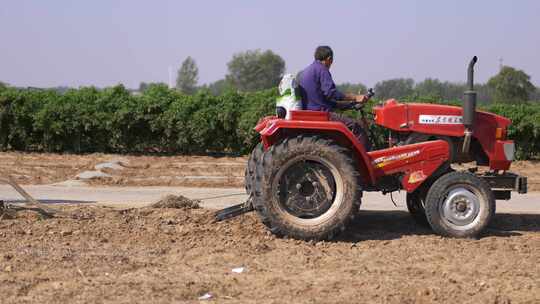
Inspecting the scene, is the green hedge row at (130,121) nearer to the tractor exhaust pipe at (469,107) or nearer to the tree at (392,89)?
the tree at (392,89)

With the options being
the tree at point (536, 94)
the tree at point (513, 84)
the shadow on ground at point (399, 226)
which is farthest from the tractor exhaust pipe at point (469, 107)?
the tree at point (536, 94)

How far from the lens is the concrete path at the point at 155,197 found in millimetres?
10039

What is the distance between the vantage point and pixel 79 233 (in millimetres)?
7621

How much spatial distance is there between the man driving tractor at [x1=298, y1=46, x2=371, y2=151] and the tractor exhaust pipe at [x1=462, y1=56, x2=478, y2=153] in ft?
3.31

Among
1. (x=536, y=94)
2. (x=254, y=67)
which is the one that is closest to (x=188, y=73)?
(x=254, y=67)

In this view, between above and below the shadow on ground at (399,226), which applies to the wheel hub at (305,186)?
above

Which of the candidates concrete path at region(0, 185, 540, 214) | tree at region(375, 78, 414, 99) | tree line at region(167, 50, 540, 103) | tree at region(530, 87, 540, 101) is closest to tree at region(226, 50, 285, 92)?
tree line at region(167, 50, 540, 103)

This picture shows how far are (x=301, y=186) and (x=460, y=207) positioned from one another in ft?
5.28

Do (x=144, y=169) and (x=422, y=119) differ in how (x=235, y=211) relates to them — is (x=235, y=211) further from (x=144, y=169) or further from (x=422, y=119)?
(x=144, y=169)

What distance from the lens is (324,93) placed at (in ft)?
24.6

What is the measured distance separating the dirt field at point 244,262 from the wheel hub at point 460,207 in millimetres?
245

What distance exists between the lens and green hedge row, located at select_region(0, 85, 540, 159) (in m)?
17.1

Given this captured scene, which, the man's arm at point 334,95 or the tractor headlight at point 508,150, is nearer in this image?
the man's arm at point 334,95

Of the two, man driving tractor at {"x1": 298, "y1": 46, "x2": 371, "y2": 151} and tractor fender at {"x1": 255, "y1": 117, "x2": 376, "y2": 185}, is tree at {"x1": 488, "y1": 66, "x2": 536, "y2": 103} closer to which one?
man driving tractor at {"x1": 298, "y1": 46, "x2": 371, "y2": 151}
